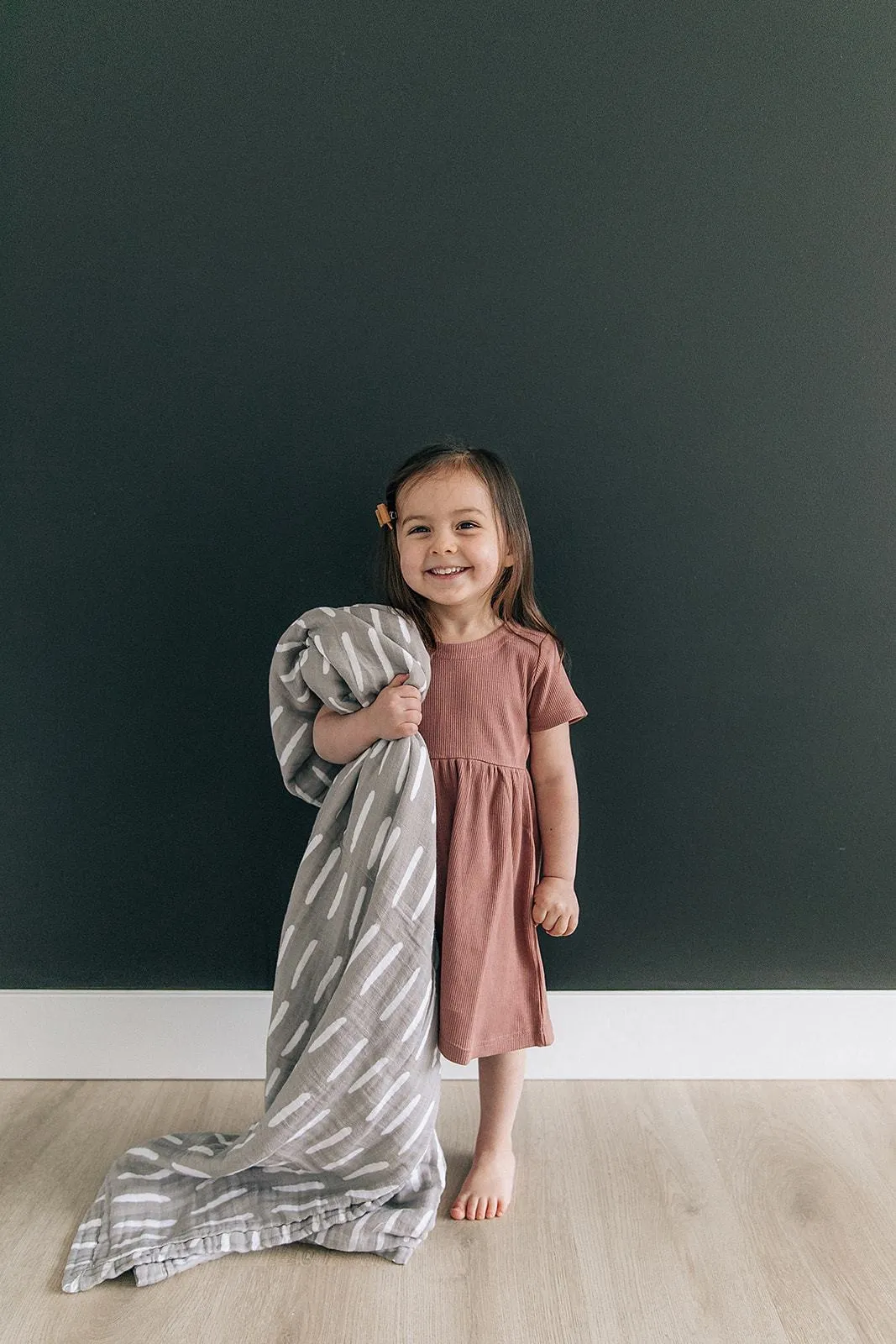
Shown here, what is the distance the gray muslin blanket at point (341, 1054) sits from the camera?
123 cm

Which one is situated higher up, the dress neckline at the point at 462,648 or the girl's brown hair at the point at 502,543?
the girl's brown hair at the point at 502,543

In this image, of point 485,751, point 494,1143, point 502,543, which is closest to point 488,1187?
point 494,1143

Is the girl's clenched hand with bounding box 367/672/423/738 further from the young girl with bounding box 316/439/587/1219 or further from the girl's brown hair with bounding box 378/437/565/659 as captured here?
the girl's brown hair with bounding box 378/437/565/659

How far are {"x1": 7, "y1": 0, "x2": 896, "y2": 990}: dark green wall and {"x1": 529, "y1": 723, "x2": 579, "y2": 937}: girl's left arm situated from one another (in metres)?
0.17

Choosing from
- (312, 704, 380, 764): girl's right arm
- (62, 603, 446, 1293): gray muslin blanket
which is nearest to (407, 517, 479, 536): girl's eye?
(62, 603, 446, 1293): gray muslin blanket

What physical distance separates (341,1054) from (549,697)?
0.51 metres

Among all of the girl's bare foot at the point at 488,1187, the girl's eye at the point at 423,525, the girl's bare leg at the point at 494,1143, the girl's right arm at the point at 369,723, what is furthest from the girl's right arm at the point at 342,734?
the girl's bare foot at the point at 488,1187

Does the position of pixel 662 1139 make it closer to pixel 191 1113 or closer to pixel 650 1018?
pixel 650 1018

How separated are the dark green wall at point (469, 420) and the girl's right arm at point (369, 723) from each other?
26 cm

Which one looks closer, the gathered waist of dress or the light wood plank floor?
the light wood plank floor

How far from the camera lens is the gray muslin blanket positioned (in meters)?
1.23

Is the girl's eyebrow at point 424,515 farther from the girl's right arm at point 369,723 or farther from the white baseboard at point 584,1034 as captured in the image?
the white baseboard at point 584,1034

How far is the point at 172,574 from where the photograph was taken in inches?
61.3

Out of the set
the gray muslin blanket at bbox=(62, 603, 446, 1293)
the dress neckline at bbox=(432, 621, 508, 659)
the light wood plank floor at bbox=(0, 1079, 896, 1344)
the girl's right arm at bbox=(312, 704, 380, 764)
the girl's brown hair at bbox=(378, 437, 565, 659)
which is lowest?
the light wood plank floor at bbox=(0, 1079, 896, 1344)
